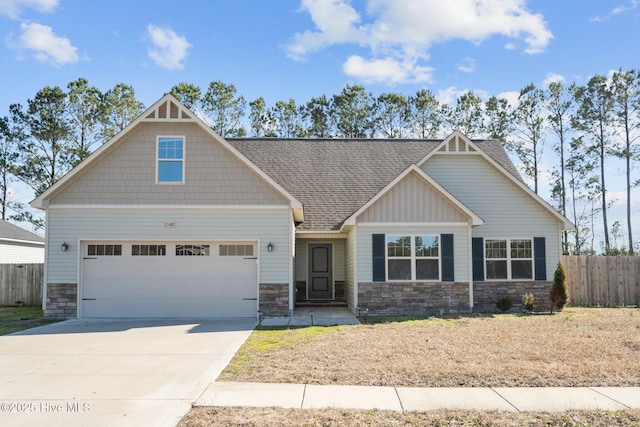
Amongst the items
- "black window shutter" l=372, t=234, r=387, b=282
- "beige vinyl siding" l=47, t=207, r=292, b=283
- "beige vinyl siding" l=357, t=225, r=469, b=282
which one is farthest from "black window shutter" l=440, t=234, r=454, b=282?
"beige vinyl siding" l=47, t=207, r=292, b=283

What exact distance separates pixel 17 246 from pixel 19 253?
432mm

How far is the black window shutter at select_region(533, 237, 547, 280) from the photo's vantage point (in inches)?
661

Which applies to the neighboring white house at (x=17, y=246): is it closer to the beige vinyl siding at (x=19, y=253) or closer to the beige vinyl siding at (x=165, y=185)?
the beige vinyl siding at (x=19, y=253)

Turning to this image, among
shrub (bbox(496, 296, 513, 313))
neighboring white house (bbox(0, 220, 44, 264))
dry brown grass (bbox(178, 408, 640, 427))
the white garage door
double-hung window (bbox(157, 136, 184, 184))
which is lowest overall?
dry brown grass (bbox(178, 408, 640, 427))

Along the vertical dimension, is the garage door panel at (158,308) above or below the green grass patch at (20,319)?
above

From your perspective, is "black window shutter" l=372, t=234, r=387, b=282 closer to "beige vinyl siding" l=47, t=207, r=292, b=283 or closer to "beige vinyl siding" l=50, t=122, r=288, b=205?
"beige vinyl siding" l=47, t=207, r=292, b=283

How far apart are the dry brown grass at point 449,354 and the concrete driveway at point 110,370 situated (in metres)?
0.71

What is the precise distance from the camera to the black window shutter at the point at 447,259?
15391 mm

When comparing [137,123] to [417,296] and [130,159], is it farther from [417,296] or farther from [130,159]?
[417,296]

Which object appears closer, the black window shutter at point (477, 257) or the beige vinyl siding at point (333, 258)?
the black window shutter at point (477, 257)

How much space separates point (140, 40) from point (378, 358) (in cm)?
1131

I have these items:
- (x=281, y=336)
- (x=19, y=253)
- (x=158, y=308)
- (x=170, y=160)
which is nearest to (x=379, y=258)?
(x=281, y=336)

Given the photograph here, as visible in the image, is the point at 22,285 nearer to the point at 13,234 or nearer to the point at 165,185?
the point at 13,234

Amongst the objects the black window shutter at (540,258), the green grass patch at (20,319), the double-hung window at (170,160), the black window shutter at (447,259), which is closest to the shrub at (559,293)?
the black window shutter at (540,258)
